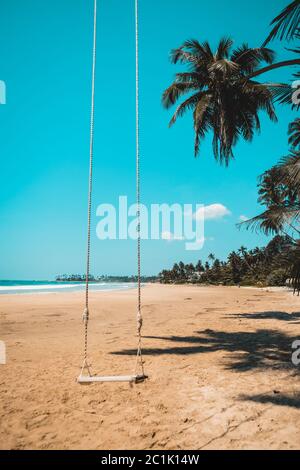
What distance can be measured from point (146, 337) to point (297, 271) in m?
4.02

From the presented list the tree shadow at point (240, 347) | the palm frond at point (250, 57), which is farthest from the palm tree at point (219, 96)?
the tree shadow at point (240, 347)

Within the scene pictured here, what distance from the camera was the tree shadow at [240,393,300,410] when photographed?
350 centimetres

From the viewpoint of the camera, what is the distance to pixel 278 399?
364 centimetres

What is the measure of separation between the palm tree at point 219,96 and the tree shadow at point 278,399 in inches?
376

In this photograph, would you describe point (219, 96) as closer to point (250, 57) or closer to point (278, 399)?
point (250, 57)

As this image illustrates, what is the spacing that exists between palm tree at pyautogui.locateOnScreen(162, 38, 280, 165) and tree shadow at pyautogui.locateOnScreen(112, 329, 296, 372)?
7320 millimetres

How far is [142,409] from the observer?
3.56 m

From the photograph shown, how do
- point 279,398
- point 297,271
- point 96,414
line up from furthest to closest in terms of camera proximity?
point 297,271, point 279,398, point 96,414

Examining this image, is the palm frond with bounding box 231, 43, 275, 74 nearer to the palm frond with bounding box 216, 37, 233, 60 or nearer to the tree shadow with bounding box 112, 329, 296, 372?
the palm frond with bounding box 216, 37, 233, 60

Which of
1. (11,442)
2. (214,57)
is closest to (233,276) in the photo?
(214,57)

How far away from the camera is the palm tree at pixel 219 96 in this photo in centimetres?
1188

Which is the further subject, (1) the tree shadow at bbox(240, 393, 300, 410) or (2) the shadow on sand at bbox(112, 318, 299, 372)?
(2) the shadow on sand at bbox(112, 318, 299, 372)

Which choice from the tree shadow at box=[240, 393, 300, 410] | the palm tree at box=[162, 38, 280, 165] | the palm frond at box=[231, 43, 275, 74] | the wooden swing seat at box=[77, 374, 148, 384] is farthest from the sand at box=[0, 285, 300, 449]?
the palm frond at box=[231, 43, 275, 74]
